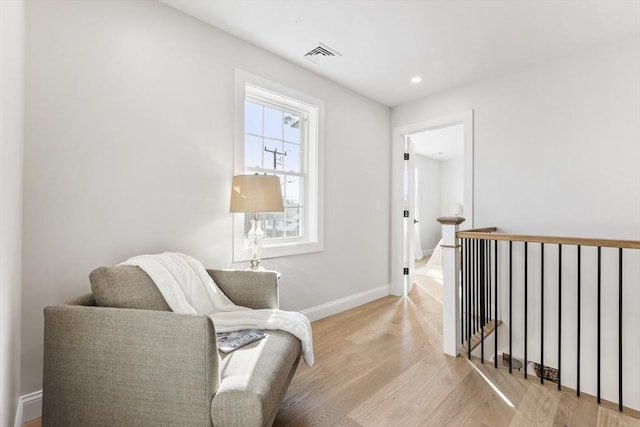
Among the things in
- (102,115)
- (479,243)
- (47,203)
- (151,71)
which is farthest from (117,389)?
(479,243)

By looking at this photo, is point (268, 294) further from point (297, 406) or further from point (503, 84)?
point (503, 84)

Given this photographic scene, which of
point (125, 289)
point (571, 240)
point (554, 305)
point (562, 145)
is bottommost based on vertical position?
point (554, 305)

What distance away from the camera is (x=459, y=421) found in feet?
5.24

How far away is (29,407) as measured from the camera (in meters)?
1.59

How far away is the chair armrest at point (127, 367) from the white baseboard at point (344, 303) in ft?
6.12

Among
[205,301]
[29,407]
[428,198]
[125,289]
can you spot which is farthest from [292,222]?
[428,198]

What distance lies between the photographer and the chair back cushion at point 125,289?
1.37 m

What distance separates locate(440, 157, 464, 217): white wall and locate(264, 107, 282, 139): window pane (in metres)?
6.08

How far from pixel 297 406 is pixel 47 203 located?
1742 mm

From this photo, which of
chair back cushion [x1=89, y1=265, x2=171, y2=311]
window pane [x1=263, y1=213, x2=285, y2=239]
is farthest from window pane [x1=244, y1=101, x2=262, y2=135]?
chair back cushion [x1=89, y1=265, x2=171, y2=311]

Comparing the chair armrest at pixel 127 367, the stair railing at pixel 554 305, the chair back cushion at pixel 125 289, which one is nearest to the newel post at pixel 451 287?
the stair railing at pixel 554 305

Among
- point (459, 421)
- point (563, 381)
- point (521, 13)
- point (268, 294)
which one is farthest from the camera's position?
point (563, 381)

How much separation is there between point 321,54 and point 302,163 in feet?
3.27

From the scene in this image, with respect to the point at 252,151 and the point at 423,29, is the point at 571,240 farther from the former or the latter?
the point at 252,151
